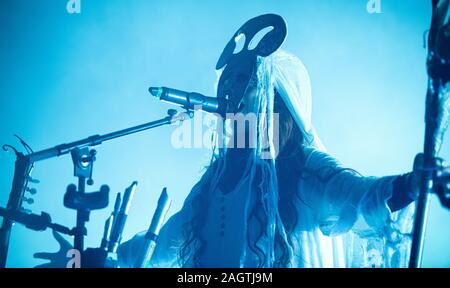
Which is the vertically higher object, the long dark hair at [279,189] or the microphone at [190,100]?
the microphone at [190,100]

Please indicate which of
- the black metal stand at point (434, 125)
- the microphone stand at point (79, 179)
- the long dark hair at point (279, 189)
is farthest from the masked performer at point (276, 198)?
the microphone stand at point (79, 179)

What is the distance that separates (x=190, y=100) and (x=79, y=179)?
0.42m

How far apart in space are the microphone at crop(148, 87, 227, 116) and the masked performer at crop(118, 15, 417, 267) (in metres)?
0.05

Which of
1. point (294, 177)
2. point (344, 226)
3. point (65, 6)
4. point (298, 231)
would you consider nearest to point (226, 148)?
point (294, 177)

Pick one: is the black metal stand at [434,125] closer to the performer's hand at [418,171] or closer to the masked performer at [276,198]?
the performer's hand at [418,171]

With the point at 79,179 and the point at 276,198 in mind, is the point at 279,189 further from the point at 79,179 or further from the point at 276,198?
the point at 79,179

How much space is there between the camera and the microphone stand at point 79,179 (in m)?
1.10

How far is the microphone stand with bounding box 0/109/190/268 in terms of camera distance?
1.10 meters

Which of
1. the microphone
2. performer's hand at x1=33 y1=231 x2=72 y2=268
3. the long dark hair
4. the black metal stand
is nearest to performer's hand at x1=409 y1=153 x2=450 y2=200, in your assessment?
the black metal stand

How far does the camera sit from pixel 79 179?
1211mm

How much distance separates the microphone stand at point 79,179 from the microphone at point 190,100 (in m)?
0.07

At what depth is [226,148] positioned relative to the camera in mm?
1486

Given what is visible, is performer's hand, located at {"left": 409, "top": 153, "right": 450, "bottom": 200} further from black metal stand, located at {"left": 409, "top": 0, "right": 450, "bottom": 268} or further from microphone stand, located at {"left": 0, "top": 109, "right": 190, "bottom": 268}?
microphone stand, located at {"left": 0, "top": 109, "right": 190, "bottom": 268}

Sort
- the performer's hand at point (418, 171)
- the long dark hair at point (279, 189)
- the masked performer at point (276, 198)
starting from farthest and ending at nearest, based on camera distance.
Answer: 1. the long dark hair at point (279, 189)
2. the masked performer at point (276, 198)
3. the performer's hand at point (418, 171)
